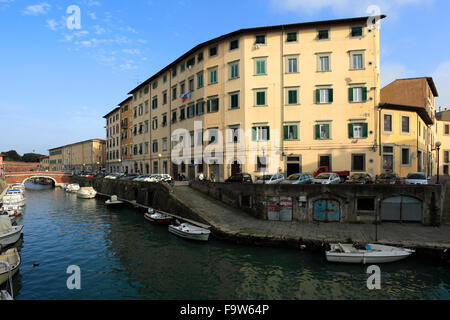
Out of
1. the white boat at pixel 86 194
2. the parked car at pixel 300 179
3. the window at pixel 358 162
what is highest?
the window at pixel 358 162

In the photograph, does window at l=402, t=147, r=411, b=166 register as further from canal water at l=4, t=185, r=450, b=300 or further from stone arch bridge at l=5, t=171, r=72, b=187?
stone arch bridge at l=5, t=171, r=72, b=187

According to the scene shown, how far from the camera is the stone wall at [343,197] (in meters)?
21.5

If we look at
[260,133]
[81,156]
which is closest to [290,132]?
[260,133]

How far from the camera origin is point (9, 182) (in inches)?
2761

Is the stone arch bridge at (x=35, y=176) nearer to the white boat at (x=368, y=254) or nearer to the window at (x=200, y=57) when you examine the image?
the window at (x=200, y=57)

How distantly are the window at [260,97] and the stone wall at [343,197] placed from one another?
14.0 meters

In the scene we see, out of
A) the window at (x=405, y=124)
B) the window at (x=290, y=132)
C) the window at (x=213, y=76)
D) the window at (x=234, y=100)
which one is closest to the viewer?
the window at (x=405, y=124)

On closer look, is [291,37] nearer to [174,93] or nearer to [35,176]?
[174,93]

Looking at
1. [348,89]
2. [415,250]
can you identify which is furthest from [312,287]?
[348,89]

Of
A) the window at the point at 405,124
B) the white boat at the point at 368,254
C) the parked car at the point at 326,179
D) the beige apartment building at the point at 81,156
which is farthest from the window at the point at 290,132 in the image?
the beige apartment building at the point at 81,156

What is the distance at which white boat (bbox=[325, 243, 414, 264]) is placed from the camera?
53.7ft

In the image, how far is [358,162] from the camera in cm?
3250

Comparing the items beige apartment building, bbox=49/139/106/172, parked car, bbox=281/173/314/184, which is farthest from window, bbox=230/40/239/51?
beige apartment building, bbox=49/139/106/172

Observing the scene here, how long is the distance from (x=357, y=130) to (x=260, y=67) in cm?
1517
